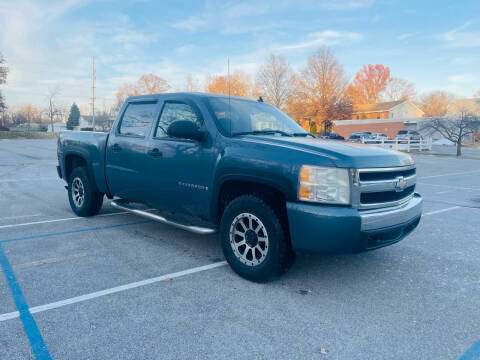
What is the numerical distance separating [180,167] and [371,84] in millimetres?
89665

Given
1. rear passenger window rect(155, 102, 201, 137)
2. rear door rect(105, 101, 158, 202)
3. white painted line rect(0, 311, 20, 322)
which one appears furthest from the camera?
rear door rect(105, 101, 158, 202)

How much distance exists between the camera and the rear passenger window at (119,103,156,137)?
510 cm

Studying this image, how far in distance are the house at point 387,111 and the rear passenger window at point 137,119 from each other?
69.3 meters

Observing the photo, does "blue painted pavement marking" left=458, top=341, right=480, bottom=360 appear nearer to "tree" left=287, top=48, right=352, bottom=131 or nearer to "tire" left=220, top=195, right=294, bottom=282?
"tire" left=220, top=195, right=294, bottom=282

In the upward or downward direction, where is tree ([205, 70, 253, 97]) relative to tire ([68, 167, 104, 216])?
upward

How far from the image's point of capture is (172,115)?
4816 millimetres

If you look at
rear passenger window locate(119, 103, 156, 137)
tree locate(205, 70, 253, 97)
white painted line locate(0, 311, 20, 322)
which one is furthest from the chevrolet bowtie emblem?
tree locate(205, 70, 253, 97)

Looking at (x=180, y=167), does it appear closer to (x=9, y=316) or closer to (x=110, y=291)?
(x=110, y=291)

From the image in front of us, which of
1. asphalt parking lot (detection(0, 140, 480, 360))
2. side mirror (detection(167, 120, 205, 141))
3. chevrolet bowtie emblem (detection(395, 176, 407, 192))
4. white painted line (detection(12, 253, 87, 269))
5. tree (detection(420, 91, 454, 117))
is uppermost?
tree (detection(420, 91, 454, 117))

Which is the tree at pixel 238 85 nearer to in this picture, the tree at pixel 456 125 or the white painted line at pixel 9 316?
the tree at pixel 456 125

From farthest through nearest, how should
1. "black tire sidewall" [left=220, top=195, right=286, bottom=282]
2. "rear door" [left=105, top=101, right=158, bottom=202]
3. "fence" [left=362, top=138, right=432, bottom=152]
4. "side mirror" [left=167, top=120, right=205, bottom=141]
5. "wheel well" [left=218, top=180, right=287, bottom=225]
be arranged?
"fence" [left=362, top=138, right=432, bottom=152]
"rear door" [left=105, top=101, right=158, bottom=202]
"side mirror" [left=167, top=120, right=205, bottom=141]
"wheel well" [left=218, top=180, right=287, bottom=225]
"black tire sidewall" [left=220, top=195, right=286, bottom=282]

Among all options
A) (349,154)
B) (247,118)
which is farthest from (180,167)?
(349,154)

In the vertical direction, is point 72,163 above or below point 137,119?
below

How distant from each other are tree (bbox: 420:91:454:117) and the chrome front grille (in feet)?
300
